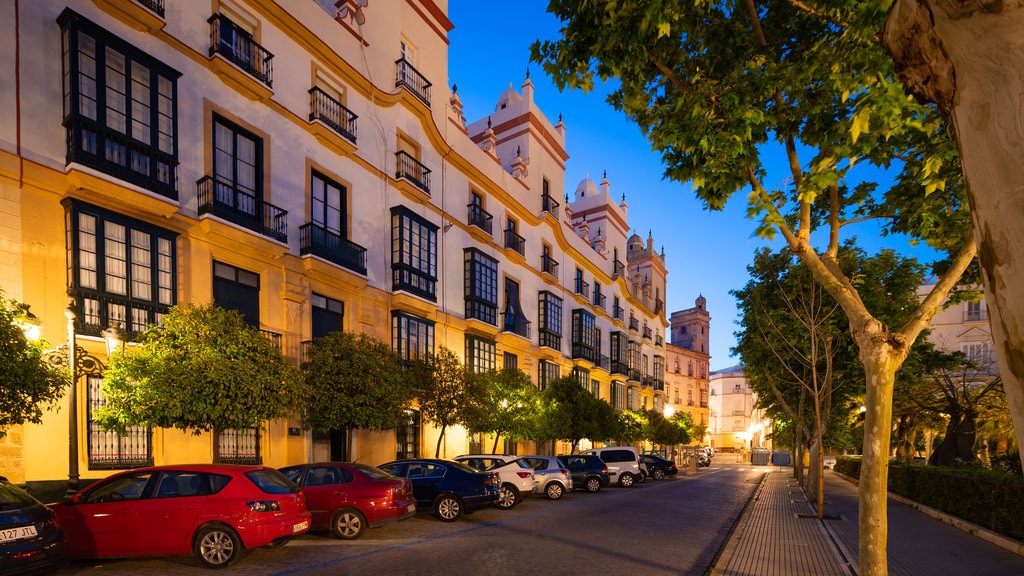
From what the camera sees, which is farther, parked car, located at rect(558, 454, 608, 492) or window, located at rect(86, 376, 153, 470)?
parked car, located at rect(558, 454, 608, 492)

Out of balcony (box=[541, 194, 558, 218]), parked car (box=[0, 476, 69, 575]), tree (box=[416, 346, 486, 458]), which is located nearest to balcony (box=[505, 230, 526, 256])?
balcony (box=[541, 194, 558, 218])

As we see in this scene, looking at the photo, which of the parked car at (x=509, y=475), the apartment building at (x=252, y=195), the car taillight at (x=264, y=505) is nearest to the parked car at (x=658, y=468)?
the apartment building at (x=252, y=195)

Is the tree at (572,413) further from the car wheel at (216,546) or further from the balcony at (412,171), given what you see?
the car wheel at (216,546)

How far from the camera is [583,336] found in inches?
1601

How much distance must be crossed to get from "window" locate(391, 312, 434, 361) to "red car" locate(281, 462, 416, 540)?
993 cm

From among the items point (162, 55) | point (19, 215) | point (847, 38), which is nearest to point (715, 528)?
point (847, 38)

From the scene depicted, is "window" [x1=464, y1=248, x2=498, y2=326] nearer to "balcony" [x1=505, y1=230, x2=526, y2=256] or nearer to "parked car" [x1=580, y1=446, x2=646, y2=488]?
"balcony" [x1=505, y1=230, x2=526, y2=256]

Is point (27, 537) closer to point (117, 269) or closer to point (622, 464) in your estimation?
point (117, 269)

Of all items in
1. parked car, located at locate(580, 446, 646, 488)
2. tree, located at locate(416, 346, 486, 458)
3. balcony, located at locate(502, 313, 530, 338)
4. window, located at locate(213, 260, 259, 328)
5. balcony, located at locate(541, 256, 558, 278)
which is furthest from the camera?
balcony, located at locate(541, 256, 558, 278)

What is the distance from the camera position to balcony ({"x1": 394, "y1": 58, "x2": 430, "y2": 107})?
2409 cm

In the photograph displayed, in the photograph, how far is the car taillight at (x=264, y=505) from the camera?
9.16 meters

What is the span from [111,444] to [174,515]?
6.18 meters

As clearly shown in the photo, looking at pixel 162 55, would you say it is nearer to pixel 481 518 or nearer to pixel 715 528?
pixel 481 518

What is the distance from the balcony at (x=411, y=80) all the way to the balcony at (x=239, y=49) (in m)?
6.25
